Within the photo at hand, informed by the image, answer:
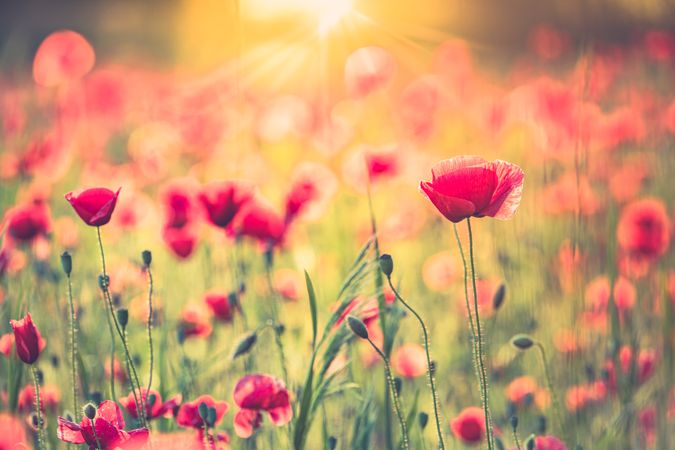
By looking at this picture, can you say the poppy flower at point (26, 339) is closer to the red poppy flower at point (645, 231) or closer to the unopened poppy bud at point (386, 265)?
the unopened poppy bud at point (386, 265)

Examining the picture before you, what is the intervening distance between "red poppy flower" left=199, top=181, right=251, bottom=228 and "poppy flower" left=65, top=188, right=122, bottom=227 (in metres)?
0.37

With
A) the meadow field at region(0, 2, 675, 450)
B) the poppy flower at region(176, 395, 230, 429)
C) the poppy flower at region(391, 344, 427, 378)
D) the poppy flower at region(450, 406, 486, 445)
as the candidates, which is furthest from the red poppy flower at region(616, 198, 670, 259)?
the poppy flower at region(176, 395, 230, 429)

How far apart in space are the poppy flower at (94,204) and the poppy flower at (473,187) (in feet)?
1.12

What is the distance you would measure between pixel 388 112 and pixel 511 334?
183 cm

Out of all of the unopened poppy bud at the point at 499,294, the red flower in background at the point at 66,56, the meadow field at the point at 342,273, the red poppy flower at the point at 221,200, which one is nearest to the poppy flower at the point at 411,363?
the meadow field at the point at 342,273

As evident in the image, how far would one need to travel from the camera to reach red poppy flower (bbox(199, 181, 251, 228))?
136 cm

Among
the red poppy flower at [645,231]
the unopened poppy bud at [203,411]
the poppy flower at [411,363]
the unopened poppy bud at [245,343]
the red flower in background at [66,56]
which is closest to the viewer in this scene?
the unopened poppy bud at [203,411]

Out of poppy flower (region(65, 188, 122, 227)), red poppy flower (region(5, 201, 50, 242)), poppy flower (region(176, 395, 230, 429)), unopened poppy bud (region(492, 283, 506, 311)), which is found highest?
poppy flower (region(65, 188, 122, 227))

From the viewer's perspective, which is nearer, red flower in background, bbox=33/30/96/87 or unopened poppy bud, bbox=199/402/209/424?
unopened poppy bud, bbox=199/402/209/424

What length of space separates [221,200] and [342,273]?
0.60 metres

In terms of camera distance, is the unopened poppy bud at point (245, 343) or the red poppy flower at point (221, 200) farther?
the red poppy flower at point (221, 200)

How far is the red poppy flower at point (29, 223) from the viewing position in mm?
1501

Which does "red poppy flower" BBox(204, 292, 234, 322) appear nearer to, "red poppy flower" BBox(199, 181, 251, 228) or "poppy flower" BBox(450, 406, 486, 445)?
"red poppy flower" BBox(199, 181, 251, 228)

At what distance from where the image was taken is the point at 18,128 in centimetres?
211
